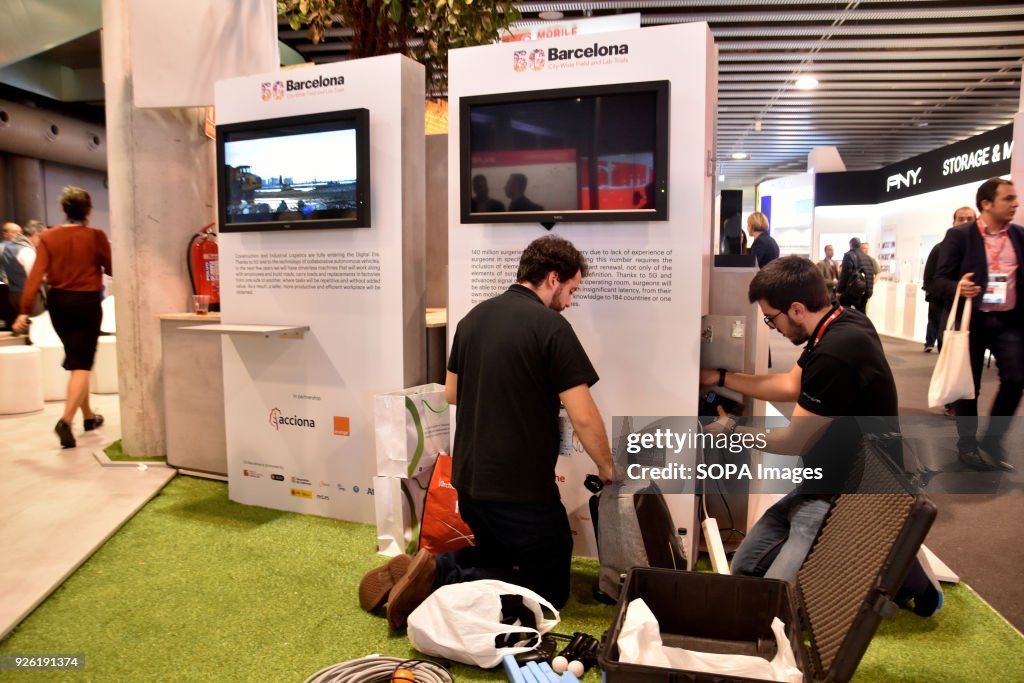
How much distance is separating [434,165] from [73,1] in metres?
3.90

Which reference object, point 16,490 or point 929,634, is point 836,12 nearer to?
point 929,634

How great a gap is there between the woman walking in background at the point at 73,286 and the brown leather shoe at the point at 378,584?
132 inches

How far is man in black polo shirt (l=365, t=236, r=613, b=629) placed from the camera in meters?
2.54

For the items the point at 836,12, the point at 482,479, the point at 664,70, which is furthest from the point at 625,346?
the point at 836,12

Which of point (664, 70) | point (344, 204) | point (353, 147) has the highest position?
point (664, 70)

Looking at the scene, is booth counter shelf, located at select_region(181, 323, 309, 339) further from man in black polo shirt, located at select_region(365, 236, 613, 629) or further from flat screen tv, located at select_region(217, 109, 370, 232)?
man in black polo shirt, located at select_region(365, 236, 613, 629)

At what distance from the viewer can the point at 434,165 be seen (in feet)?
15.2

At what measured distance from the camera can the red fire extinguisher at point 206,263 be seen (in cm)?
458

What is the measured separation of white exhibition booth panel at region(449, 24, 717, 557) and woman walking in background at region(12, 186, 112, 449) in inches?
125

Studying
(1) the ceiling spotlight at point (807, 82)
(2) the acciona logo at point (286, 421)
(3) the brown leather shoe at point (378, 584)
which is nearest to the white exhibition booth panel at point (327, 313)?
(2) the acciona logo at point (286, 421)

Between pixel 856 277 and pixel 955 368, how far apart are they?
6337 millimetres

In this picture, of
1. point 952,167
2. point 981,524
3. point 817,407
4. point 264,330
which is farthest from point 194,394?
point 952,167

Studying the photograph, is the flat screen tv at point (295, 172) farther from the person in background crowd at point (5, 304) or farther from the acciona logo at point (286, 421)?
the person in background crowd at point (5, 304)

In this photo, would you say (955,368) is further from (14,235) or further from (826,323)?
(14,235)
